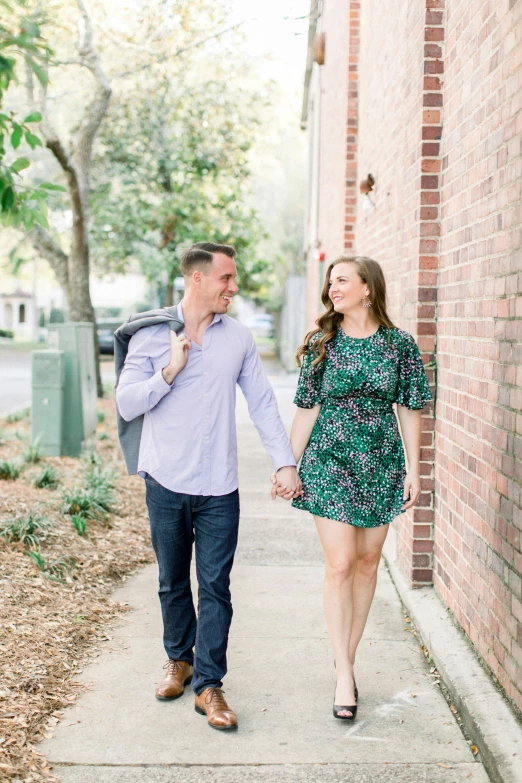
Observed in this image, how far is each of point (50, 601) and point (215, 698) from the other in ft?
5.31

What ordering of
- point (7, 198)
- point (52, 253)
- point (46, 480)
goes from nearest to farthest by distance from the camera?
point (7, 198) < point (46, 480) < point (52, 253)

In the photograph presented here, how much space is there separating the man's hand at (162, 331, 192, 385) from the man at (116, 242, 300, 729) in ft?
0.23

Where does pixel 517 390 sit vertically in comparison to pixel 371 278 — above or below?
below

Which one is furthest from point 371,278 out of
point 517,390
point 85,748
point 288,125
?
point 288,125

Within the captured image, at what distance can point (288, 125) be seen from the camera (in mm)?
33469

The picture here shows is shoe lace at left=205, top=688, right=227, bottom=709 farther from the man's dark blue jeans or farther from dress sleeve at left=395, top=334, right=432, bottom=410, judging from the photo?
dress sleeve at left=395, top=334, right=432, bottom=410

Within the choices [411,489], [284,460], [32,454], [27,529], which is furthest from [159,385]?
[32,454]

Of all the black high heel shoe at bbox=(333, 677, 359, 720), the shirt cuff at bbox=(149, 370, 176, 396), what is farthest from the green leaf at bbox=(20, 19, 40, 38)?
the black high heel shoe at bbox=(333, 677, 359, 720)

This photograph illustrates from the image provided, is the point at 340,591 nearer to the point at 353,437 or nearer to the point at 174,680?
the point at 353,437

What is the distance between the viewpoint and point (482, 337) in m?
4.03

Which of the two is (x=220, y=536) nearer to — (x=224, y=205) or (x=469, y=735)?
(x=469, y=735)

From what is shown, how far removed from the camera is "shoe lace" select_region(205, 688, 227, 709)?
3.76 m

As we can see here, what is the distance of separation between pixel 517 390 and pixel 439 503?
165 centimetres

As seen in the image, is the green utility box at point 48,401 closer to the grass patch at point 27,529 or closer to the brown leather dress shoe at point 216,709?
the grass patch at point 27,529
